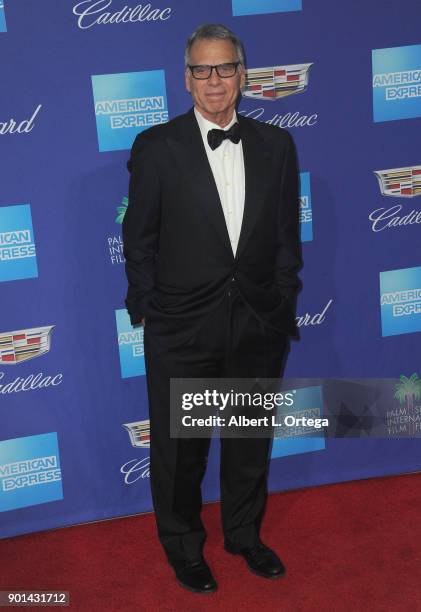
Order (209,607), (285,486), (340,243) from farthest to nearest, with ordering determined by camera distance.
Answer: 1. (285,486)
2. (340,243)
3. (209,607)

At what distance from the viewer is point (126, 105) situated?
10.5ft

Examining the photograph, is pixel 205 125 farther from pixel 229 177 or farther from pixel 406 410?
pixel 406 410

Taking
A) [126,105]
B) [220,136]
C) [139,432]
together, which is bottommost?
[139,432]

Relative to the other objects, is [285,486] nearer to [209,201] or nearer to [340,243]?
[340,243]

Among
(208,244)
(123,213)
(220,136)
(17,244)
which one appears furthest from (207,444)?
(220,136)

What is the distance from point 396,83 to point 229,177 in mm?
1028

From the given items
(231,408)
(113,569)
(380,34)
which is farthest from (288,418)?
(380,34)

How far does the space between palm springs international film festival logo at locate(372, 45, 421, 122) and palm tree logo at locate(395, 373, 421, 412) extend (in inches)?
46.8

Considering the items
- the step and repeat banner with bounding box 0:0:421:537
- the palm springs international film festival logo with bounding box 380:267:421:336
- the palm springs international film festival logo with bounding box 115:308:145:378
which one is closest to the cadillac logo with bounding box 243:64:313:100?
the step and repeat banner with bounding box 0:0:421:537

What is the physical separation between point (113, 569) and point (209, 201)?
1.50 m

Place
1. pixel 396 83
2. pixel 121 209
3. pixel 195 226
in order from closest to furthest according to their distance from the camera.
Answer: pixel 195 226, pixel 121 209, pixel 396 83

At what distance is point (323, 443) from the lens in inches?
151

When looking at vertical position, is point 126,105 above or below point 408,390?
above

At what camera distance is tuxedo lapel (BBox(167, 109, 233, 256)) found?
9.18 feet
